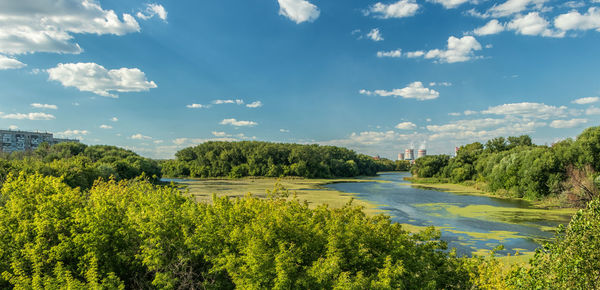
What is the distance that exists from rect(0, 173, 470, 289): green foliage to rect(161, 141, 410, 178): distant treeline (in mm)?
92378

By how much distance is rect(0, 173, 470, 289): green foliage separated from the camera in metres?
7.50

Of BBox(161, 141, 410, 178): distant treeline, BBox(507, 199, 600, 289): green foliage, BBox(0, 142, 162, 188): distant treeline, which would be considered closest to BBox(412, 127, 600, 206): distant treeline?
BBox(507, 199, 600, 289): green foliage

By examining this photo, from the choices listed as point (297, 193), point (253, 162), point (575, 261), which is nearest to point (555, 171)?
point (297, 193)

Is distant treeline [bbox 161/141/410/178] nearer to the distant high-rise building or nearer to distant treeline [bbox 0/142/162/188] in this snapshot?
distant treeline [bbox 0/142/162/188]

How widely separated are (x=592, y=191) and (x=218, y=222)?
125 feet

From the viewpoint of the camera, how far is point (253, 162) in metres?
105

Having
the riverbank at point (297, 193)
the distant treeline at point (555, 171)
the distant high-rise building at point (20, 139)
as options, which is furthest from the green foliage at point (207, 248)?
the distant high-rise building at point (20, 139)

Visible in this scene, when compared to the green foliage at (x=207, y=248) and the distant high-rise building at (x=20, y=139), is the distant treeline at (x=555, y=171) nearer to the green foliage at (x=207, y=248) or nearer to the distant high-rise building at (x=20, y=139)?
the green foliage at (x=207, y=248)

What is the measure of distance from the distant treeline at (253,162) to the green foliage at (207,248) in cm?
9238

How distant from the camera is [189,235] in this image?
887cm

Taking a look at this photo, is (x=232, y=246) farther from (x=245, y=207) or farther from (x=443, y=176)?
(x=443, y=176)

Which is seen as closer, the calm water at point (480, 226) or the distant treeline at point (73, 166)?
the calm water at point (480, 226)

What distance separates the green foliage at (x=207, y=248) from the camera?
7.50m

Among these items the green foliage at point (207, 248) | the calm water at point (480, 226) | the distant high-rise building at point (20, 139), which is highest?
the distant high-rise building at point (20, 139)
